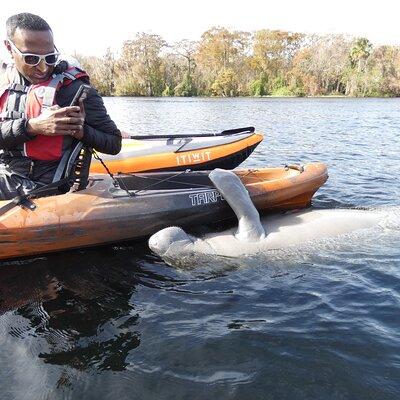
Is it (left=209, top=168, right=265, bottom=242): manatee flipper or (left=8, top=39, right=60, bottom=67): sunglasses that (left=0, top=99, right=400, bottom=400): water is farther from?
(left=8, top=39, right=60, bottom=67): sunglasses

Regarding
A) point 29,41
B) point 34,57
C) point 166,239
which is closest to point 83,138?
point 34,57

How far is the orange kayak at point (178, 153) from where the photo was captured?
7.38 metres

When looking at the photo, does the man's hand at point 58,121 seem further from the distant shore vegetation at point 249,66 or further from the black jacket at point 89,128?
the distant shore vegetation at point 249,66

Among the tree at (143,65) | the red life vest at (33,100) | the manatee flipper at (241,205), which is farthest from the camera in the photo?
the tree at (143,65)

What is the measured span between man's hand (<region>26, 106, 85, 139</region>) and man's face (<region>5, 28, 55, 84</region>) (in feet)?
1.50

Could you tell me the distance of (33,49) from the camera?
387 cm

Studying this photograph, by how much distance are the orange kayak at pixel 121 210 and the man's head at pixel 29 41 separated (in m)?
1.38

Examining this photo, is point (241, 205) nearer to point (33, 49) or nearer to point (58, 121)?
point (58, 121)

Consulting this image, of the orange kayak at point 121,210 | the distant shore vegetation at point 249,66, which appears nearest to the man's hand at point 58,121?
the orange kayak at point 121,210

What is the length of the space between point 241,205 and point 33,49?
269 centimetres

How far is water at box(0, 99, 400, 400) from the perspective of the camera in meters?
3.05

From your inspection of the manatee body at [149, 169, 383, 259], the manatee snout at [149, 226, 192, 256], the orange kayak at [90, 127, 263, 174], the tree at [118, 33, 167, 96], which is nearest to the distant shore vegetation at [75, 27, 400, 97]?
the tree at [118, 33, 167, 96]

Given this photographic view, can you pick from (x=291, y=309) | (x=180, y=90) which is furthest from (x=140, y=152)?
(x=180, y=90)

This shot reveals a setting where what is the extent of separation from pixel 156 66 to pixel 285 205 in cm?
5672
